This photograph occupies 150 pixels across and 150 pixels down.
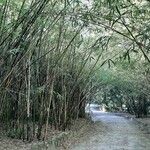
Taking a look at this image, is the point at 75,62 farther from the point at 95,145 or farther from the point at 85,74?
the point at 95,145

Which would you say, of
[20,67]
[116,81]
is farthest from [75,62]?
[116,81]

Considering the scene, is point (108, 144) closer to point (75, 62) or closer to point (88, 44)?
point (75, 62)

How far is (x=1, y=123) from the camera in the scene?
29.4 feet

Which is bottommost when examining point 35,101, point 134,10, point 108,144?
point 108,144

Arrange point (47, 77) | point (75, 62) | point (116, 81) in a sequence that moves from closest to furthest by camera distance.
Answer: point (47, 77), point (75, 62), point (116, 81)

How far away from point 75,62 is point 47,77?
13.1 ft

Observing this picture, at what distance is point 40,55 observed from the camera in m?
8.79

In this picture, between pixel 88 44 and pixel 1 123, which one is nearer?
pixel 1 123

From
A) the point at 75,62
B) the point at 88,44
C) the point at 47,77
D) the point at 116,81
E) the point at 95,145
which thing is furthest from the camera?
the point at 116,81

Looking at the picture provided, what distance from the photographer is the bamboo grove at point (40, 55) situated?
623 cm

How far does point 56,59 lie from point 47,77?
0.95 metres

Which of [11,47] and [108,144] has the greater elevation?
[11,47]

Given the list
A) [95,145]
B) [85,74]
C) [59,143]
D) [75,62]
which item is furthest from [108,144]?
[85,74]

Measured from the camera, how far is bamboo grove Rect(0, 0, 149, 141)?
623 cm
